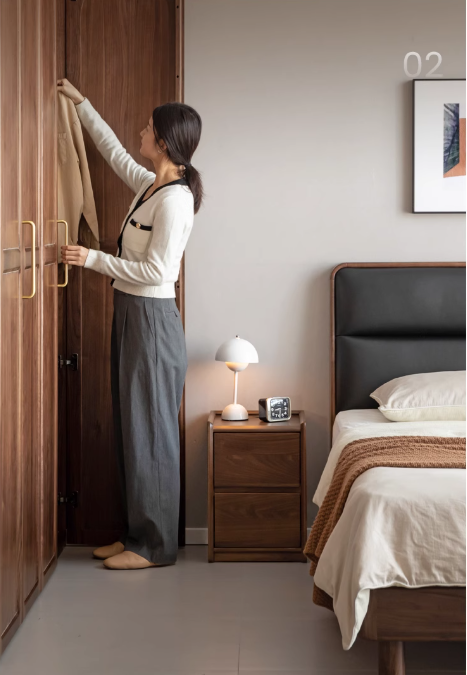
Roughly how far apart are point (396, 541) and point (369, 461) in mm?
382

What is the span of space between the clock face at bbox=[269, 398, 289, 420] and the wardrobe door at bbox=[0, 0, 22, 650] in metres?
1.15

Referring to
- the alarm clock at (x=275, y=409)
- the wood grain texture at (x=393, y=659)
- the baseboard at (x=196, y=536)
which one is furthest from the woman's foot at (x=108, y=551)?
the wood grain texture at (x=393, y=659)

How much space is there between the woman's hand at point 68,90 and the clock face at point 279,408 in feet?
4.90

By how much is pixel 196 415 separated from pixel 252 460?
444 millimetres

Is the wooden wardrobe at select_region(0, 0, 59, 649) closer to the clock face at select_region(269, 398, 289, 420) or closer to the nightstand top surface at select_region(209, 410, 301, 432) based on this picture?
the nightstand top surface at select_region(209, 410, 301, 432)

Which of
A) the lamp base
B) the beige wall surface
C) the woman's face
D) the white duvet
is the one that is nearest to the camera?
the white duvet

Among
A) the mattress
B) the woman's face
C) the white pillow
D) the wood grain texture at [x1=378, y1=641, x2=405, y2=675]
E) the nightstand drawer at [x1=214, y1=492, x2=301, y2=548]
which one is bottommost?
the wood grain texture at [x1=378, y1=641, x2=405, y2=675]

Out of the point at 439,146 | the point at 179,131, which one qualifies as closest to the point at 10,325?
the point at 179,131

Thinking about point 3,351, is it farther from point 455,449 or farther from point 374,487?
point 455,449

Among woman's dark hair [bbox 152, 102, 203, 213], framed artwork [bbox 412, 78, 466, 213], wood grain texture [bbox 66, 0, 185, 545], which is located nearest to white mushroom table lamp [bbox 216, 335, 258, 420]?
wood grain texture [bbox 66, 0, 185, 545]

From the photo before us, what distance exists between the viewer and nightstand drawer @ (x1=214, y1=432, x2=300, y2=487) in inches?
126

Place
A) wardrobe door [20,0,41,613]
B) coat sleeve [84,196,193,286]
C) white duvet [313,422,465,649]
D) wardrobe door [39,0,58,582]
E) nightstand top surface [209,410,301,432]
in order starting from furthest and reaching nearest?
nightstand top surface [209,410,301,432] → coat sleeve [84,196,193,286] → wardrobe door [39,0,58,582] → wardrobe door [20,0,41,613] → white duvet [313,422,465,649]

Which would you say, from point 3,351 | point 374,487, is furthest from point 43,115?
point 374,487

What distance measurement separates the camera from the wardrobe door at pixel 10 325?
7.57 ft
